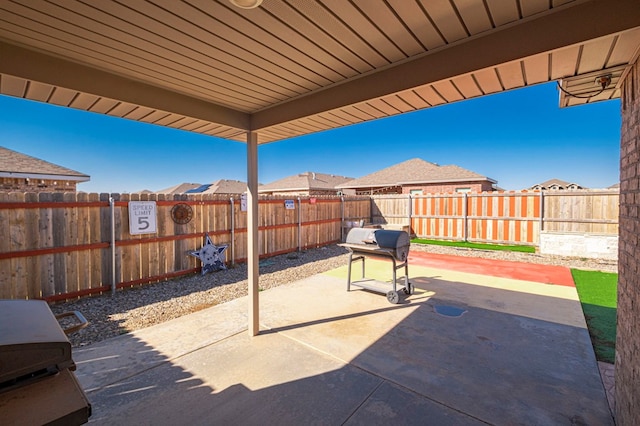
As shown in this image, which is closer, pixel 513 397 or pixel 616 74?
pixel 616 74

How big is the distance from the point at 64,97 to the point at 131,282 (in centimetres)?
460

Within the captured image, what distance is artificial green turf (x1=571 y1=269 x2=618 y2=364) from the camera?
3.57m

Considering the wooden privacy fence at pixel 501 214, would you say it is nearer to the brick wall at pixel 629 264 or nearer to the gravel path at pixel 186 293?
the gravel path at pixel 186 293

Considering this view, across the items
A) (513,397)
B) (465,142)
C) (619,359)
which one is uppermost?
(465,142)

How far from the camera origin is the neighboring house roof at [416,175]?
1922 cm

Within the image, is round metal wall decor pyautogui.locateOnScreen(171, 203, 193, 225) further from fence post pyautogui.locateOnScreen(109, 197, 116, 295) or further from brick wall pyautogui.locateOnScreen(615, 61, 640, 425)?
brick wall pyautogui.locateOnScreen(615, 61, 640, 425)

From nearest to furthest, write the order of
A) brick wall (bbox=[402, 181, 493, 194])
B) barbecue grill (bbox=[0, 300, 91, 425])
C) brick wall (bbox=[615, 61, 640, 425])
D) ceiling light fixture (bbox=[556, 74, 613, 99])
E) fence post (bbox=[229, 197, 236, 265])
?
1. barbecue grill (bbox=[0, 300, 91, 425])
2. brick wall (bbox=[615, 61, 640, 425])
3. ceiling light fixture (bbox=[556, 74, 613, 99])
4. fence post (bbox=[229, 197, 236, 265])
5. brick wall (bbox=[402, 181, 493, 194])

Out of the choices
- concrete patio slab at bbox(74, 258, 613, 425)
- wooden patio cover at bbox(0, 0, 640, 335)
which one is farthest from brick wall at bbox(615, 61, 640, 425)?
concrete patio slab at bbox(74, 258, 613, 425)

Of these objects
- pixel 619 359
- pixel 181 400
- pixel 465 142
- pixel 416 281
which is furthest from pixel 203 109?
pixel 465 142

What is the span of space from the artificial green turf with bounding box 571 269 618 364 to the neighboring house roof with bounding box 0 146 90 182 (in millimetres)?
14001

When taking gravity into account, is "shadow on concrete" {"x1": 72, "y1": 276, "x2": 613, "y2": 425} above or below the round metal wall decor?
below

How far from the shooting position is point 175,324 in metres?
4.26

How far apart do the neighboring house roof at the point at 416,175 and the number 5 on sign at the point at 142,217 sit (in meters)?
17.7

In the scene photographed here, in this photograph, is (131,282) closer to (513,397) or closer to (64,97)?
(64,97)
